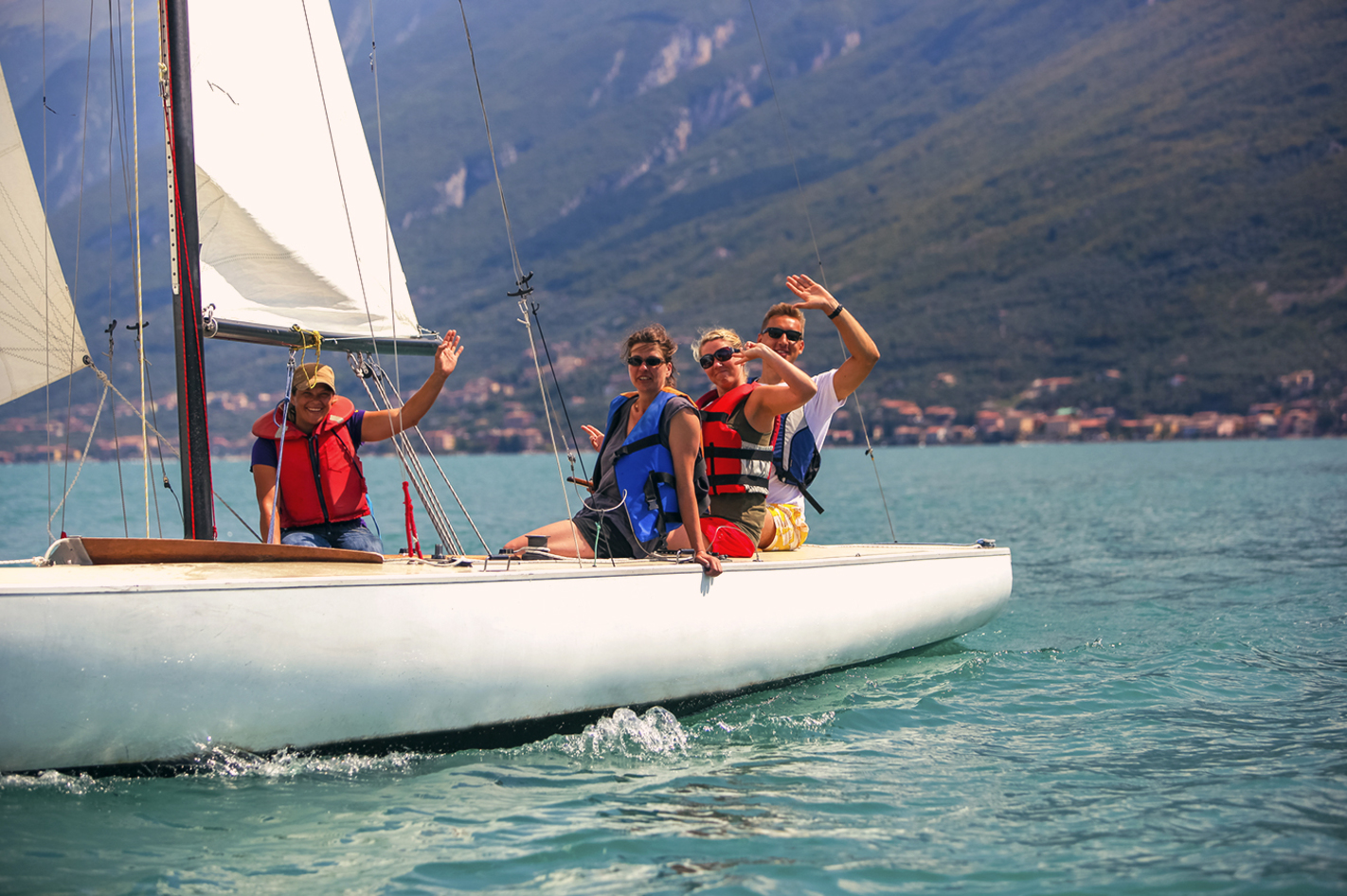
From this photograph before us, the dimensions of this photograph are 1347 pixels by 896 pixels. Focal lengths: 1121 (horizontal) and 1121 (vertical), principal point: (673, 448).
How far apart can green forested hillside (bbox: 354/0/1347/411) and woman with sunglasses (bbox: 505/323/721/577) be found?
4274 centimetres

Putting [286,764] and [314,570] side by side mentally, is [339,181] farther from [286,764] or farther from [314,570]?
[286,764]

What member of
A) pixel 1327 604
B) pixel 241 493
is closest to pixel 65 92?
pixel 1327 604

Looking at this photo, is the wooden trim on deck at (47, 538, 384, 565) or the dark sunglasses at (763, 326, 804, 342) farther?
the dark sunglasses at (763, 326, 804, 342)

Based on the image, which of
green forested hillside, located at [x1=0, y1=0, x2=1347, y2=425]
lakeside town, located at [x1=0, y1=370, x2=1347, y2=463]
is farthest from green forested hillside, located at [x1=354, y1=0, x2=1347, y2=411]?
lakeside town, located at [x1=0, y1=370, x2=1347, y2=463]

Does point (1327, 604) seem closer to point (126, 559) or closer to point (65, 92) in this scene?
point (126, 559)

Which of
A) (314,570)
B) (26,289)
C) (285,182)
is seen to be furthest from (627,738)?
(26,289)

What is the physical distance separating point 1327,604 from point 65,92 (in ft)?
31.8

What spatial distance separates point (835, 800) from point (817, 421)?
7.58ft

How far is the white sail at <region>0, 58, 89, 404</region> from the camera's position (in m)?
4.44

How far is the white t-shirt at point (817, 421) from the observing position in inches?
211

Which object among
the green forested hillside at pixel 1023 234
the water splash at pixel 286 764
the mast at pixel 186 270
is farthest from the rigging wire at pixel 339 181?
the green forested hillside at pixel 1023 234

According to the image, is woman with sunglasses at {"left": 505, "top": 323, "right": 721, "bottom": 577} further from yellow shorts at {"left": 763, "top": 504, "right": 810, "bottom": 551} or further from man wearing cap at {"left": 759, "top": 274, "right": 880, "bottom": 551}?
yellow shorts at {"left": 763, "top": 504, "right": 810, "bottom": 551}

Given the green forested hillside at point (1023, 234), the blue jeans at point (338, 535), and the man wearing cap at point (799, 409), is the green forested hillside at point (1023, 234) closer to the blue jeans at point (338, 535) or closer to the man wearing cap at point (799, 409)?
the man wearing cap at point (799, 409)

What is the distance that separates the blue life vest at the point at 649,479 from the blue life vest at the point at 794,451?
0.93 m
